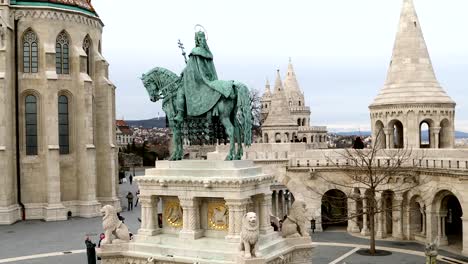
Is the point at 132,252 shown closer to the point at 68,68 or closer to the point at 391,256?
the point at 391,256

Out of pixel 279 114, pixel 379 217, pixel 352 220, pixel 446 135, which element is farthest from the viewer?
pixel 279 114

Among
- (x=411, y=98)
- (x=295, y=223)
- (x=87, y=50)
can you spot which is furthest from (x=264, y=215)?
(x=87, y=50)

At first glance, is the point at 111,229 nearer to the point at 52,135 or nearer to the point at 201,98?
the point at 201,98

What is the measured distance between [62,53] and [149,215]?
22162 millimetres

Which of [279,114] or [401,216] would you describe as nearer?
[401,216]

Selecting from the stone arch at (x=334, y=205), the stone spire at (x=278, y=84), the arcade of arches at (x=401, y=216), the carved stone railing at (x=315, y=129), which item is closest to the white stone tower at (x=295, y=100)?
the carved stone railing at (x=315, y=129)

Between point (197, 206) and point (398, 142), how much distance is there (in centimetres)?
2134

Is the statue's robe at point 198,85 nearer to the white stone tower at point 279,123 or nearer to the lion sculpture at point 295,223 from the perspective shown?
the lion sculpture at point 295,223

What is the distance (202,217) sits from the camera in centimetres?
1295

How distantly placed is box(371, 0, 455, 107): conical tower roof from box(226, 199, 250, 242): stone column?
1909cm

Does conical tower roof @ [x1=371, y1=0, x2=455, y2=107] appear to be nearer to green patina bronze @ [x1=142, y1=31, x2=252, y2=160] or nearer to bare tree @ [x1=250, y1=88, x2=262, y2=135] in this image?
green patina bronze @ [x1=142, y1=31, x2=252, y2=160]

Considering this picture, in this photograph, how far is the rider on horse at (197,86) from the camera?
43.9ft

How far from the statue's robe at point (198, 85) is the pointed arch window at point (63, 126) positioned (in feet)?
67.9

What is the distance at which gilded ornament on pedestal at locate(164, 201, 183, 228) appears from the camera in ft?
43.8
